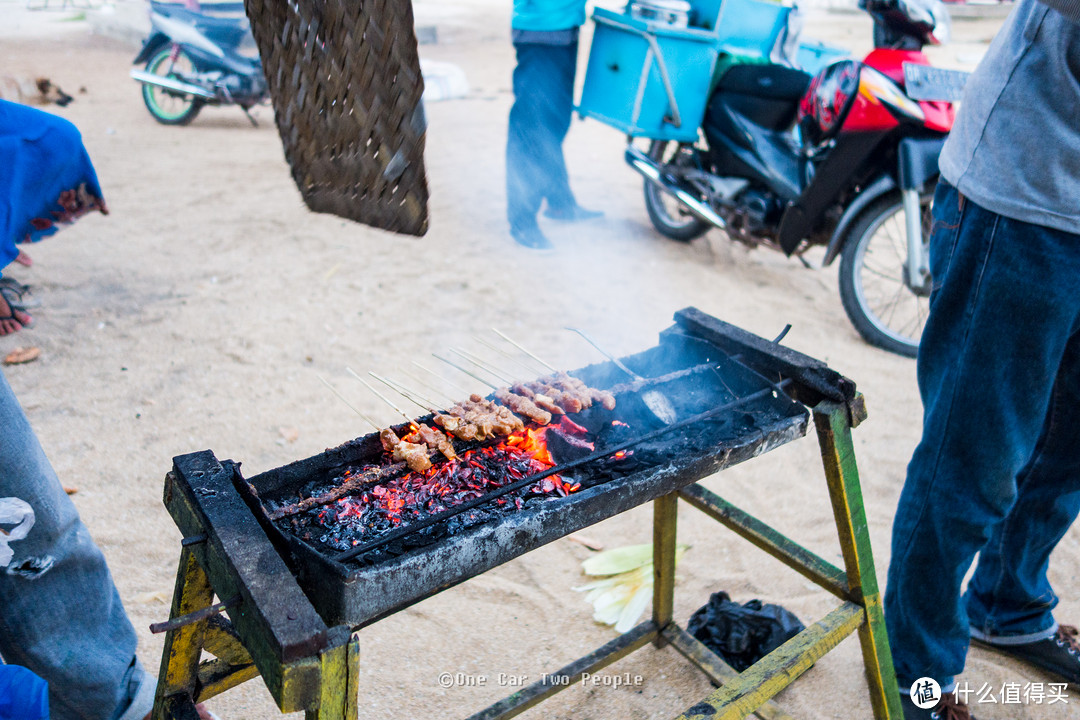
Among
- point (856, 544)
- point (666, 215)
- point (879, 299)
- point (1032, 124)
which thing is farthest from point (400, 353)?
point (879, 299)

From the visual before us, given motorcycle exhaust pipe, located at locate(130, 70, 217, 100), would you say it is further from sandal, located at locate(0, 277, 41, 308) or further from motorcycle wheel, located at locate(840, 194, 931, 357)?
motorcycle wheel, located at locate(840, 194, 931, 357)

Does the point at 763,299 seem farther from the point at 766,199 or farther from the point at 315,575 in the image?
the point at 315,575

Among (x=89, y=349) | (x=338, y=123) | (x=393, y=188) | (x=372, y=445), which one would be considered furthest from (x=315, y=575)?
(x=89, y=349)

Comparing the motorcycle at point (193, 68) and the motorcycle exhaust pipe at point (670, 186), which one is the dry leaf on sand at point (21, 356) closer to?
the motorcycle exhaust pipe at point (670, 186)

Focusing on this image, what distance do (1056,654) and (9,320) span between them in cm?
→ 525

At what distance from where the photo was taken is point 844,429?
1.97 meters

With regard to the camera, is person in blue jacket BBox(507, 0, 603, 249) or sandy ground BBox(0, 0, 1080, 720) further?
person in blue jacket BBox(507, 0, 603, 249)

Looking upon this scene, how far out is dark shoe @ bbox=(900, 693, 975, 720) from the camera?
2340 mm

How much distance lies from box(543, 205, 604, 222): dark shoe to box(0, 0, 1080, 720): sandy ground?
0.20m

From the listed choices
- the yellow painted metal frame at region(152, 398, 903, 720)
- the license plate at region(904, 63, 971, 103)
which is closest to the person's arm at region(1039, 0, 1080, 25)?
the yellow painted metal frame at region(152, 398, 903, 720)

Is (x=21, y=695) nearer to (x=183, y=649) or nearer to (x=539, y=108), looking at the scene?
(x=183, y=649)

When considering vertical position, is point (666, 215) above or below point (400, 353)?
above

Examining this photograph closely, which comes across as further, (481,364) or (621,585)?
(621,585)

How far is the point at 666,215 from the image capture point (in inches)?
250
